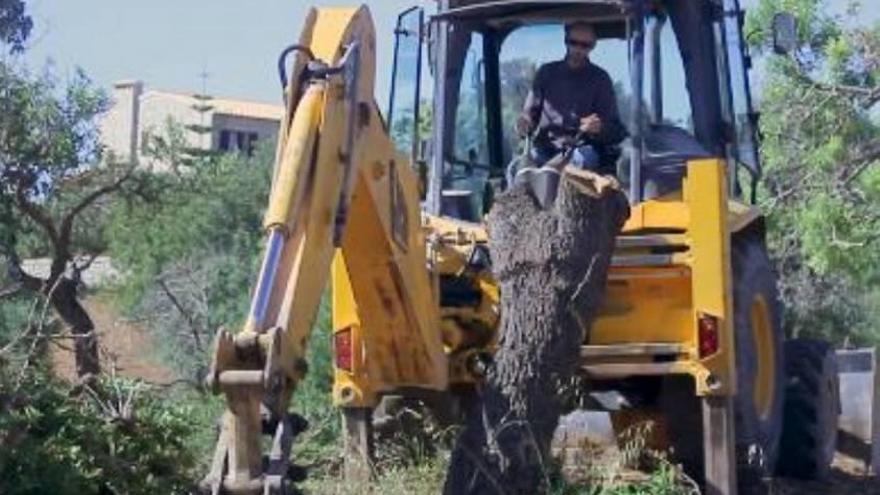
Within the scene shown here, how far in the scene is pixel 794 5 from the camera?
21.7m

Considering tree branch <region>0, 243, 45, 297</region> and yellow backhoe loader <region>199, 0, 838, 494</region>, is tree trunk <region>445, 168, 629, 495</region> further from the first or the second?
tree branch <region>0, 243, 45, 297</region>

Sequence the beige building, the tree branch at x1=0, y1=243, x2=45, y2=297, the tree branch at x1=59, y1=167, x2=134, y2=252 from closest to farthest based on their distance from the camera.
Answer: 1. the tree branch at x1=0, y1=243, x2=45, y2=297
2. the tree branch at x1=59, y1=167, x2=134, y2=252
3. the beige building

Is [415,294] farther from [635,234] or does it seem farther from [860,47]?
[860,47]

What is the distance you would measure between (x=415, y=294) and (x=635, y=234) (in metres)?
1.35

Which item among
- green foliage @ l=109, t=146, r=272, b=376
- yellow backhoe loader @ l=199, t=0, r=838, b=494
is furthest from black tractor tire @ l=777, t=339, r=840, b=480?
green foliage @ l=109, t=146, r=272, b=376

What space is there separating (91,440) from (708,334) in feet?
10.1

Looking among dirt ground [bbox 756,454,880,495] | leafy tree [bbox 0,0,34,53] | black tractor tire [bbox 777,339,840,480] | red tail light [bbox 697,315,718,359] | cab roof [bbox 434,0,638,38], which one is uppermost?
leafy tree [bbox 0,0,34,53]

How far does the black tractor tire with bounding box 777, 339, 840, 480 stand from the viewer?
11.9m

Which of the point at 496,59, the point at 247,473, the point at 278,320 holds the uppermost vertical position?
the point at 496,59

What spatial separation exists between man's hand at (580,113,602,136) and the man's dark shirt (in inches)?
1.8

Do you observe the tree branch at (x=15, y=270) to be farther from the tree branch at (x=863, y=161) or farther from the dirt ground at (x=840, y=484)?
the tree branch at (x=863, y=161)

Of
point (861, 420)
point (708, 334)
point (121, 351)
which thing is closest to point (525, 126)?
point (708, 334)

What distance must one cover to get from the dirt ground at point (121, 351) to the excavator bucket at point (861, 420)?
4.48 meters

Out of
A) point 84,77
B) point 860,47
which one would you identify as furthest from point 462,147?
point 860,47
